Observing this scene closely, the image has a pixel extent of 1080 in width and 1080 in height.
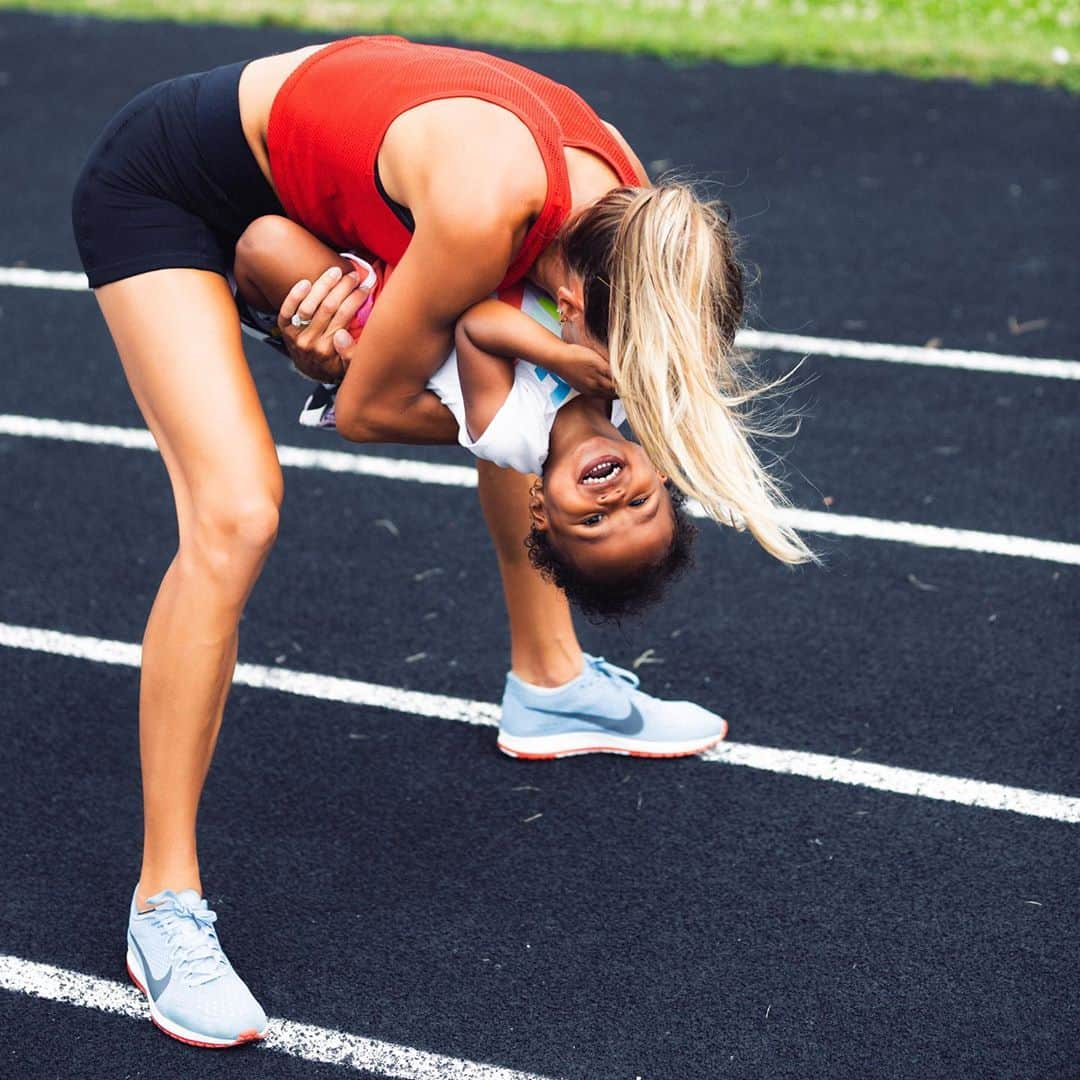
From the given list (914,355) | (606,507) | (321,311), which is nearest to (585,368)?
(606,507)

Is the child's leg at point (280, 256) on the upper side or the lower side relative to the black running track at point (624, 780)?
upper

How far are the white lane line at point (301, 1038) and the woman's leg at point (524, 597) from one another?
1142 mm

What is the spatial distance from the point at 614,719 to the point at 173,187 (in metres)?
1.72

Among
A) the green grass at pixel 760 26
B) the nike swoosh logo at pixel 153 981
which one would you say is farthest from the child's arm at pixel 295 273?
the green grass at pixel 760 26

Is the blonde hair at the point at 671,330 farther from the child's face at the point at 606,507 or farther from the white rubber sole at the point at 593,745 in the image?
the white rubber sole at the point at 593,745

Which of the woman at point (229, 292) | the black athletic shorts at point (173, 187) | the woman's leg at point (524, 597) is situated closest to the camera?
the woman at point (229, 292)

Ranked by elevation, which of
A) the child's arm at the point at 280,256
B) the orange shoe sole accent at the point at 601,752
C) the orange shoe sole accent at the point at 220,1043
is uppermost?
the child's arm at the point at 280,256

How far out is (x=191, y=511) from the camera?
2877 millimetres

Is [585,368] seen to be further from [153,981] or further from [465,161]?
[153,981]

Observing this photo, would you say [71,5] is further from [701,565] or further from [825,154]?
[701,565]

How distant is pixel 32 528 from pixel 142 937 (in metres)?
2.17

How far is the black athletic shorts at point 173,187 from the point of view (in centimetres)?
290

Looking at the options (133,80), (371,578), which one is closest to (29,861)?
(371,578)

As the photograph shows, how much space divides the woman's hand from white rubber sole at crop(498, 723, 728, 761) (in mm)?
1240
